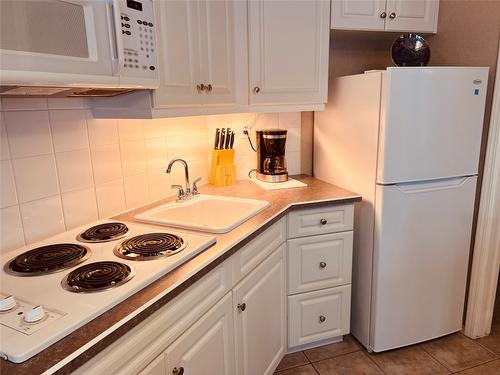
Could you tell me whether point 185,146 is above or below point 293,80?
below

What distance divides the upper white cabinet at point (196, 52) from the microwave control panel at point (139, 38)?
125mm

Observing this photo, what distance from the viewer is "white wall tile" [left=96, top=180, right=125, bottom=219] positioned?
5.15 feet

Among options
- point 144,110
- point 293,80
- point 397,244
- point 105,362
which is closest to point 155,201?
point 144,110

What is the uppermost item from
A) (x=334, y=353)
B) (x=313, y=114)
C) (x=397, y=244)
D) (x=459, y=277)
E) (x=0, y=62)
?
(x=0, y=62)

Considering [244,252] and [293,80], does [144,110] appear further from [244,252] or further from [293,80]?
[293,80]

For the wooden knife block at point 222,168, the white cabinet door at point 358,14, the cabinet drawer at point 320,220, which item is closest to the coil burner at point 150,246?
the cabinet drawer at point 320,220

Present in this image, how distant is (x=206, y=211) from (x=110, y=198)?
47 centimetres

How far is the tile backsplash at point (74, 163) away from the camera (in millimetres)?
1234

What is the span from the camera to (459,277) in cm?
208

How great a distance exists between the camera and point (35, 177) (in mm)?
1303

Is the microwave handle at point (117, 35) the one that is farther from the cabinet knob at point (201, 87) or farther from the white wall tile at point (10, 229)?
the white wall tile at point (10, 229)

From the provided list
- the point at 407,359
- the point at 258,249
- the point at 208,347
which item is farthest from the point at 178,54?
the point at 407,359

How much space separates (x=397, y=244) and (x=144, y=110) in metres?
1.41

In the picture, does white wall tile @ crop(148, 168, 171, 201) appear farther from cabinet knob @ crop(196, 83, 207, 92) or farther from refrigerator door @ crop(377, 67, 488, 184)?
refrigerator door @ crop(377, 67, 488, 184)
